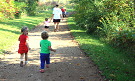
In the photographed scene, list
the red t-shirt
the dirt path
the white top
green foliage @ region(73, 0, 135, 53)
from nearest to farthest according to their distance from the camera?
the dirt path → the red t-shirt → green foliage @ region(73, 0, 135, 53) → the white top

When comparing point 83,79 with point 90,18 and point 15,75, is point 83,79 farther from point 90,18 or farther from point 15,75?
point 90,18

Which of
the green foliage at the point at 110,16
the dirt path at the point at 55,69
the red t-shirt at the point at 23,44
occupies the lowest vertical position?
the dirt path at the point at 55,69

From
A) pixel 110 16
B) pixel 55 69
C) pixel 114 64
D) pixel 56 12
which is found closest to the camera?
pixel 55 69

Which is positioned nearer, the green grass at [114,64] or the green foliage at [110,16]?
the green grass at [114,64]

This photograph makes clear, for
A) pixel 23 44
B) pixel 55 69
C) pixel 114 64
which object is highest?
pixel 23 44

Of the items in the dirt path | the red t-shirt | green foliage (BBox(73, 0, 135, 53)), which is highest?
green foliage (BBox(73, 0, 135, 53))

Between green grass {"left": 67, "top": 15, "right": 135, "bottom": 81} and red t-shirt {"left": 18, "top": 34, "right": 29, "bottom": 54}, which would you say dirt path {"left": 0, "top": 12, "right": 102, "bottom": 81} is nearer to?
green grass {"left": 67, "top": 15, "right": 135, "bottom": 81}

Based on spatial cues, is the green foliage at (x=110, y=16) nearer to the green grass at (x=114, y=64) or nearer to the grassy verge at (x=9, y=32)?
the green grass at (x=114, y=64)

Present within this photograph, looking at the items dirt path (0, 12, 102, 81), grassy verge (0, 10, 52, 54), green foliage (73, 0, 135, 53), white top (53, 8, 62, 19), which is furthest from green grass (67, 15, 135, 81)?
white top (53, 8, 62, 19)

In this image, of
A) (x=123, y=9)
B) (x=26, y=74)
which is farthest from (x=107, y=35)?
(x=26, y=74)

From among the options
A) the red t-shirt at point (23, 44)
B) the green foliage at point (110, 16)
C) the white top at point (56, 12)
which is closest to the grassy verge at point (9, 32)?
the red t-shirt at point (23, 44)

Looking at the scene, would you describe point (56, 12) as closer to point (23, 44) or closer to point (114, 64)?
point (23, 44)

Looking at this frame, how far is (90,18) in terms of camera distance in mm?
12961

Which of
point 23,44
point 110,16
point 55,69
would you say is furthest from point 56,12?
point 55,69
